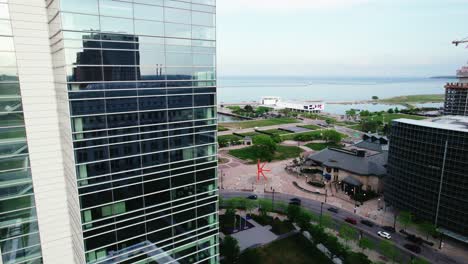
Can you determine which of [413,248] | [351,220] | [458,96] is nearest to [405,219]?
[413,248]

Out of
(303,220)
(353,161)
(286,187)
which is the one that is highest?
(353,161)

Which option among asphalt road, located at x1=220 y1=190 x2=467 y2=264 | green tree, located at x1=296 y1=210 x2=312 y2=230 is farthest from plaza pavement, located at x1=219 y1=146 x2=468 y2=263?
green tree, located at x1=296 y1=210 x2=312 y2=230

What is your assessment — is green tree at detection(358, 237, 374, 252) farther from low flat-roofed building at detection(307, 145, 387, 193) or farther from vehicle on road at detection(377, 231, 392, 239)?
low flat-roofed building at detection(307, 145, 387, 193)

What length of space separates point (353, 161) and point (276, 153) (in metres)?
33.5

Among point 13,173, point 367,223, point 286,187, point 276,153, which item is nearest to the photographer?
point 13,173

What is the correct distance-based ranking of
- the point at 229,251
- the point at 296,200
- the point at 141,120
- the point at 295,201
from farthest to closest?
1. the point at 296,200
2. the point at 295,201
3. the point at 229,251
4. the point at 141,120

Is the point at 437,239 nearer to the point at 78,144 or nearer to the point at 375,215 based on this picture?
the point at 375,215

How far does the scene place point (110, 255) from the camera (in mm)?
26922

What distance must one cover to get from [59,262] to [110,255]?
5446 millimetres

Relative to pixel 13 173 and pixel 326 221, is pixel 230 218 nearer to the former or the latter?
pixel 326 221

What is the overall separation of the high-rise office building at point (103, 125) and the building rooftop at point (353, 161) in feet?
197

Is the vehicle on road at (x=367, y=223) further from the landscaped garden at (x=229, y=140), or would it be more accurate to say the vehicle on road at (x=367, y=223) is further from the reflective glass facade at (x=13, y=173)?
the landscaped garden at (x=229, y=140)

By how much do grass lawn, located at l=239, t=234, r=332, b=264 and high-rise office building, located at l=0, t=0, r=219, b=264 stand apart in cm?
2117

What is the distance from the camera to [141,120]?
86.8 ft
